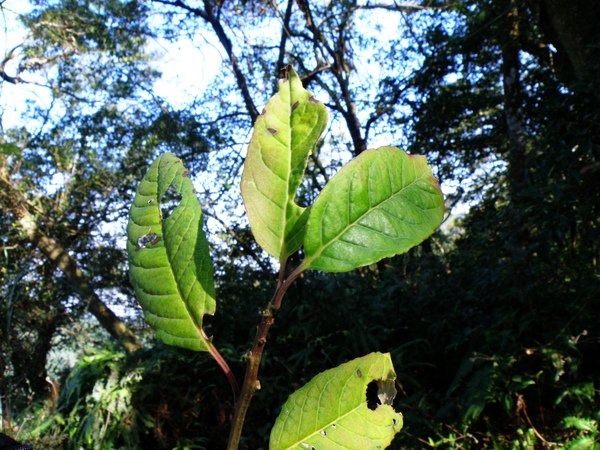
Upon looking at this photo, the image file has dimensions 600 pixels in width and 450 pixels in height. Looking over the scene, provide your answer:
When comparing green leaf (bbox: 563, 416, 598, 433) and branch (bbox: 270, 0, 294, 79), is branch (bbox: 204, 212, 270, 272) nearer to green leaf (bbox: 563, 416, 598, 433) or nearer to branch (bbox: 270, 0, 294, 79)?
branch (bbox: 270, 0, 294, 79)

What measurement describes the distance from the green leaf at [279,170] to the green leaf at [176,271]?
0.04 metres

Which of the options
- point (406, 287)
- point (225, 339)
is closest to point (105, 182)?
point (225, 339)

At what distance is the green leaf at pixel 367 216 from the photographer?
32 centimetres

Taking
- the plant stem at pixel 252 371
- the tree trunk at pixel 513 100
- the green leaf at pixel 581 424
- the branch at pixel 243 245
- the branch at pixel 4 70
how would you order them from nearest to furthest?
the plant stem at pixel 252 371 < the green leaf at pixel 581 424 < the tree trunk at pixel 513 100 < the branch at pixel 243 245 < the branch at pixel 4 70

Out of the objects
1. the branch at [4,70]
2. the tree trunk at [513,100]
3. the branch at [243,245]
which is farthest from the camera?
the branch at [4,70]

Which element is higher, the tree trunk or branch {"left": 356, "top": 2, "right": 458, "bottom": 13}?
branch {"left": 356, "top": 2, "right": 458, "bottom": 13}

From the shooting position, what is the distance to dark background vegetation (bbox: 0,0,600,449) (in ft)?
10.3

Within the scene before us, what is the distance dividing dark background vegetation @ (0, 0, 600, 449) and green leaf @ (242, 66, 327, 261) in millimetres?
1723

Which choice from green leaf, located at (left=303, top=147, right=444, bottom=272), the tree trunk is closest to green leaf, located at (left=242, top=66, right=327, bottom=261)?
green leaf, located at (left=303, top=147, right=444, bottom=272)

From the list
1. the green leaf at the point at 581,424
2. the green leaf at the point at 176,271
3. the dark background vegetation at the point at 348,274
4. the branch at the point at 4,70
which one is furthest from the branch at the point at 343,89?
the green leaf at the point at 176,271

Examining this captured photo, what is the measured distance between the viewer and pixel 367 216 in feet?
1.06

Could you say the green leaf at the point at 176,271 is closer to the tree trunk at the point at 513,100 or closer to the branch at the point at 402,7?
the tree trunk at the point at 513,100

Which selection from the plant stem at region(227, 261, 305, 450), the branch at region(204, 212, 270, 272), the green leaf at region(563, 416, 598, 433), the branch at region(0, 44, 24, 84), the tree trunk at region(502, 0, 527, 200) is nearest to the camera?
the plant stem at region(227, 261, 305, 450)

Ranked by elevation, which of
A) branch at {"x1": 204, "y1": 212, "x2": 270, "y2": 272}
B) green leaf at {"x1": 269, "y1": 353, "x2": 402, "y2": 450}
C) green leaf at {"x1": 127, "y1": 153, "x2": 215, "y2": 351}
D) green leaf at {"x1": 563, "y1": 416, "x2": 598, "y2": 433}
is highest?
branch at {"x1": 204, "y1": 212, "x2": 270, "y2": 272}
